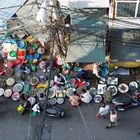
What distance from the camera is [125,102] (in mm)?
18281

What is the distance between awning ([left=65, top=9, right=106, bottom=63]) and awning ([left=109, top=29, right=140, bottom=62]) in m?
0.97

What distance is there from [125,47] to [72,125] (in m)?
5.12

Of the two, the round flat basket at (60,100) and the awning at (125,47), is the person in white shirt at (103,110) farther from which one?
the awning at (125,47)

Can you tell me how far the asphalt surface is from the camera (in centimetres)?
1778

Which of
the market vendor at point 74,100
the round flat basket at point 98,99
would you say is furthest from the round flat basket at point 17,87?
the round flat basket at point 98,99

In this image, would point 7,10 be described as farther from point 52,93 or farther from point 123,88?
point 123,88

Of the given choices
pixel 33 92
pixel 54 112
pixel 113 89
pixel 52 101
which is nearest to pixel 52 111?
pixel 54 112

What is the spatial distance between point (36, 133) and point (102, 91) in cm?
416

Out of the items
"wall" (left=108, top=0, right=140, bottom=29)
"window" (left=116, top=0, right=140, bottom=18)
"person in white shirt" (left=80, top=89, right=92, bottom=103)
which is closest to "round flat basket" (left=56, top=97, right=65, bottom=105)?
"person in white shirt" (left=80, top=89, right=92, bottom=103)

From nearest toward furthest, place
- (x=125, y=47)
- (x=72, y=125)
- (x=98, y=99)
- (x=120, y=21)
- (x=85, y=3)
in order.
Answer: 1. (x=85, y=3)
2. (x=120, y=21)
3. (x=72, y=125)
4. (x=98, y=99)
5. (x=125, y=47)

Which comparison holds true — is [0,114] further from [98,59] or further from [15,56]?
[98,59]

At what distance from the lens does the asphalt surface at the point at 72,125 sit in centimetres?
1778

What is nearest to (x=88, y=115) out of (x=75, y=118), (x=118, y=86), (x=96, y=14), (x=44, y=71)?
(x=75, y=118)

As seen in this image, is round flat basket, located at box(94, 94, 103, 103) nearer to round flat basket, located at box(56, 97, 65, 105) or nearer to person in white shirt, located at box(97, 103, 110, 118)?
person in white shirt, located at box(97, 103, 110, 118)
